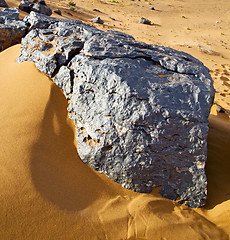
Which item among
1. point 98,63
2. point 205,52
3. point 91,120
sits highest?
point 98,63

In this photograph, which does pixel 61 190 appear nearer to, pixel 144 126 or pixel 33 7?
pixel 144 126

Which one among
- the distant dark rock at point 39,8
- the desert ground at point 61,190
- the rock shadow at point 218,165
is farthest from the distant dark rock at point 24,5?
the rock shadow at point 218,165

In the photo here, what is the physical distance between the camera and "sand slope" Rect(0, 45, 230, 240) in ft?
5.26

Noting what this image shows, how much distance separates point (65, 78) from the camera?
8.73 ft

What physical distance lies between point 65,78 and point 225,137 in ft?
8.71

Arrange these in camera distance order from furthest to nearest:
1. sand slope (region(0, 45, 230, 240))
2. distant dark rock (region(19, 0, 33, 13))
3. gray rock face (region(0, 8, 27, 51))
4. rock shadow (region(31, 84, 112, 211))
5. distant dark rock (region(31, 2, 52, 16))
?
distant dark rock (region(19, 0, 33, 13)) → distant dark rock (region(31, 2, 52, 16)) → gray rock face (region(0, 8, 27, 51)) → rock shadow (region(31, 84, 112, 211)) → sand slope (region(0, 45, 230, 240))

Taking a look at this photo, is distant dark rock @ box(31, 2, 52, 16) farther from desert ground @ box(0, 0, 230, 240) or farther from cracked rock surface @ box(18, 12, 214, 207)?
cracked rock surface @ box(18, 12, 214, 207)

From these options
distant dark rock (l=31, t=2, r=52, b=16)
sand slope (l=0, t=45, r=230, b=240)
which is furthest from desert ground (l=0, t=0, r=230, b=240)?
distant dark rock (l=31, t=2, r=52, b=16)

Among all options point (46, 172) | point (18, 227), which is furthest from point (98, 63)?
point (18, 227)

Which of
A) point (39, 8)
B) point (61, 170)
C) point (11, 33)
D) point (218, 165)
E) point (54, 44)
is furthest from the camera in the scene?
point (39, 8)

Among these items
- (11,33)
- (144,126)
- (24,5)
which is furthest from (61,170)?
(24,5)

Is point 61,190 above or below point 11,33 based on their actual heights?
below

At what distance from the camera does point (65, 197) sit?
1777 mm

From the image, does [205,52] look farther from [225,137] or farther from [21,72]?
[21,72]
